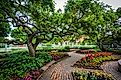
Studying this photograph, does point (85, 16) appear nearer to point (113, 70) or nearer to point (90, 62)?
point (90, 62)

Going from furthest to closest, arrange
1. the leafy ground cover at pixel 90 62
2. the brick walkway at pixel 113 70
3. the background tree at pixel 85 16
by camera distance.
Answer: the background tree at pixel 85 16, the leafy ground cover at pixel 90 62, the brick walkway at pixel 113 70

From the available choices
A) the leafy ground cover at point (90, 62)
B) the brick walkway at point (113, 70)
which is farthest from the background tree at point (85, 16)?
the brick walkway at point (113, 70)

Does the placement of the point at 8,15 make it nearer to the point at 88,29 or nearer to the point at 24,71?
the point at 24,71

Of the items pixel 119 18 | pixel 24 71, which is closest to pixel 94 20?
pixel 24 71

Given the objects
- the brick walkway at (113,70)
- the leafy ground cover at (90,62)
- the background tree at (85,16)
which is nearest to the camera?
the brick walkway at (113,70)

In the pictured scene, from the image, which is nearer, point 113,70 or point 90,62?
point 113,70

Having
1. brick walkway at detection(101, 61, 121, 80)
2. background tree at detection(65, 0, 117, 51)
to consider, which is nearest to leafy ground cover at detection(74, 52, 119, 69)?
brick walkway at detection(101, 61, 121, 80)

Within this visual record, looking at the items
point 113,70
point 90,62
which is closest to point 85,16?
point 90,62

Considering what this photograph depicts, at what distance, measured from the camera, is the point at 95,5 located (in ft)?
65.8

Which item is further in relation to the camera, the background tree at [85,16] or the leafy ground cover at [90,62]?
the background tree at [85,16]

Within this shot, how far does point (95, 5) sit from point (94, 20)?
148 cm

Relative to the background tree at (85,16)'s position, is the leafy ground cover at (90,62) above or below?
below

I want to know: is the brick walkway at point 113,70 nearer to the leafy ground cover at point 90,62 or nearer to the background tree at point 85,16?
the leafy ground cover at point 90,62

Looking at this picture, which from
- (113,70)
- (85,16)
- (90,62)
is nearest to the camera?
(113,70)
